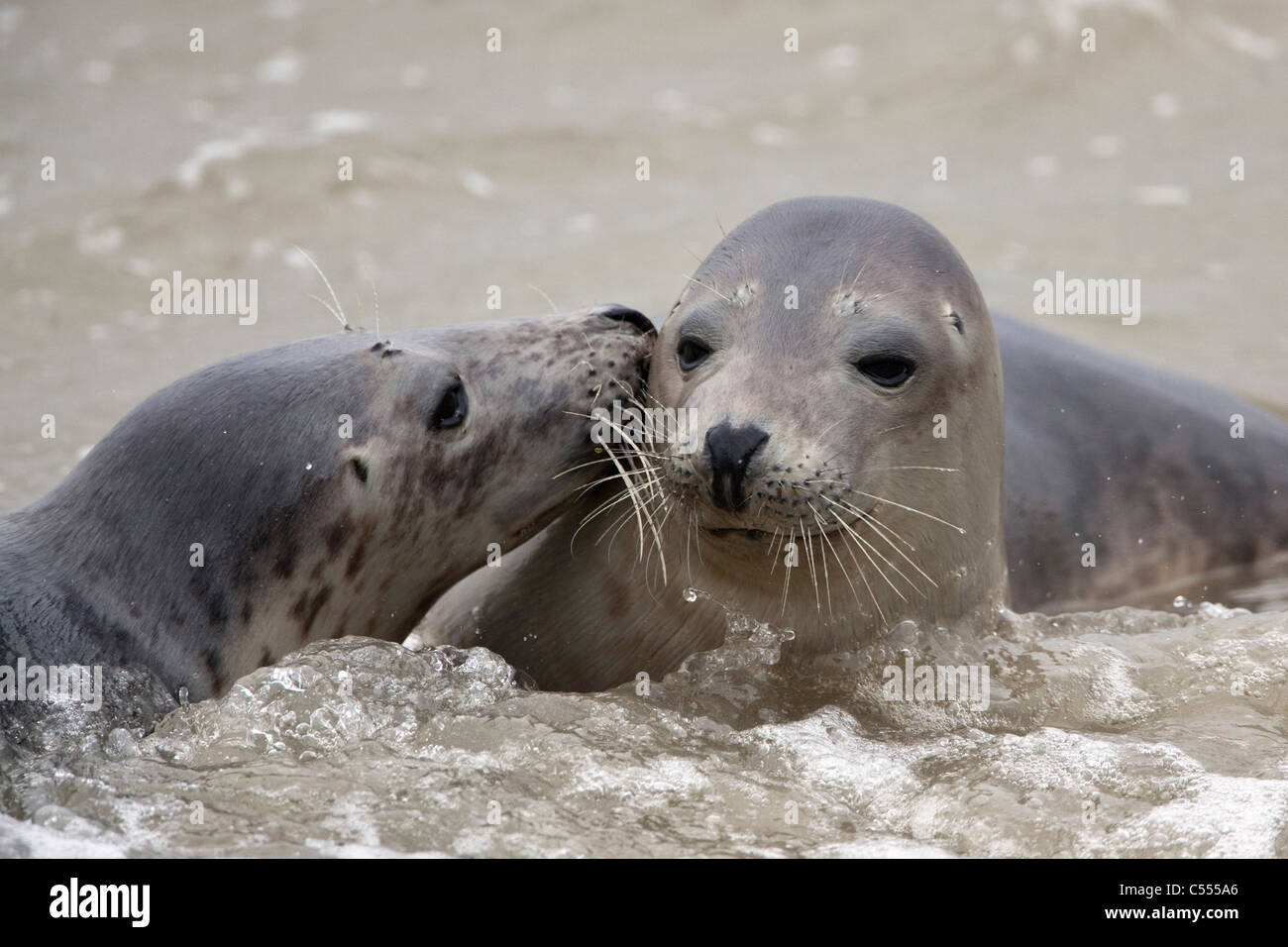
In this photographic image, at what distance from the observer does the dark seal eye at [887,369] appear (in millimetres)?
3854

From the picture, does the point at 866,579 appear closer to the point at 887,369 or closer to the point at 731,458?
the point at 887,369

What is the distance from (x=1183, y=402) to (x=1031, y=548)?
1.14 meters

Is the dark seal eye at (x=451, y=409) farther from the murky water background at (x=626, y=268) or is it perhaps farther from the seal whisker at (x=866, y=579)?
the seal whisker at (x=866, y=579)

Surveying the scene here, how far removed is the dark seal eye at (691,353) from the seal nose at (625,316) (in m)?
0.31

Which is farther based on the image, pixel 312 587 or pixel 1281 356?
pixel 1281 356

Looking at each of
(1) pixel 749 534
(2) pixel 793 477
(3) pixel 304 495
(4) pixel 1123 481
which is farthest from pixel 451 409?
(4) pixel 1123 481

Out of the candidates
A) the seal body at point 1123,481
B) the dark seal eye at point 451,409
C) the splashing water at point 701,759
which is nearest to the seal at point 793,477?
the splashing water at point 701,759

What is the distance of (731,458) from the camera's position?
11.6 ft

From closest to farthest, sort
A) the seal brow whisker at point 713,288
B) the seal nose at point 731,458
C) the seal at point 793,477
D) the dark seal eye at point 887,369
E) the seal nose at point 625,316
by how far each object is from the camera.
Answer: the seal nose at point 731,458, the seal at point 793,477, the dark seal eye at point 887,369, the seal brow whisker at point 713,288, the seal nose at point 625,316

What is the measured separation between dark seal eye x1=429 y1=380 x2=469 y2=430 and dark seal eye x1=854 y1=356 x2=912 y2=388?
98 cm
